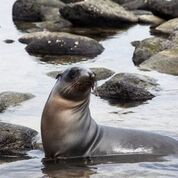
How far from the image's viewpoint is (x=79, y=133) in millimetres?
9289

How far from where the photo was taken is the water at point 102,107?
8.76m

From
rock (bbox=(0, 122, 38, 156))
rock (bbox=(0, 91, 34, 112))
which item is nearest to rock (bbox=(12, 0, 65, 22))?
rock (bbox=(0, 91, 34, 112))

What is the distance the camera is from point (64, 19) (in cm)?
2653

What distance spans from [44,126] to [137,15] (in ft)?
62.5

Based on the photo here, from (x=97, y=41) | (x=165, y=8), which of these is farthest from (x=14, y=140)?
(x=165, y=8)

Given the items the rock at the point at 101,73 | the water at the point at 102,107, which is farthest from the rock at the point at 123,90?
the rock at the point at 101,73

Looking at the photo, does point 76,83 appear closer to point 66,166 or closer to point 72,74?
point 72,74

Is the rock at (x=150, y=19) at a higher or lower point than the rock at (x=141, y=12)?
higher

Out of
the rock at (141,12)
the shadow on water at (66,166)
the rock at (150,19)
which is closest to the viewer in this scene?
the shadow on water at (66,166)

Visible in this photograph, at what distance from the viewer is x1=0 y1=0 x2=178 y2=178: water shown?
8.76 m

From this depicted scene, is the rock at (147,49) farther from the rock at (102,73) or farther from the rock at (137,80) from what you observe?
the rock at (137,80)

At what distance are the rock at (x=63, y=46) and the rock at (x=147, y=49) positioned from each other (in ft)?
4.84

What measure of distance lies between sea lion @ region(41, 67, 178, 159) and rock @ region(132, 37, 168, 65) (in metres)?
8.72

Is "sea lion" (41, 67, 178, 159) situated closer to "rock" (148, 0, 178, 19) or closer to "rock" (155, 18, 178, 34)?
"rock" (155, 18, 178, 34)
